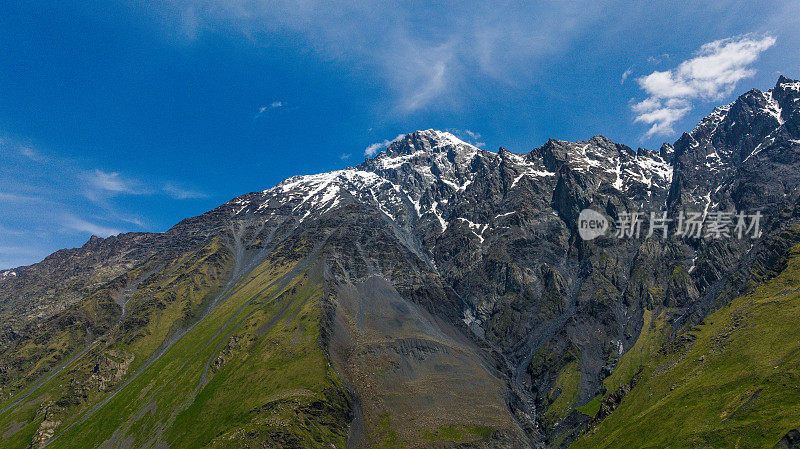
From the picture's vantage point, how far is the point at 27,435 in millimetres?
159625

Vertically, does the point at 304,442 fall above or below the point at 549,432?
above

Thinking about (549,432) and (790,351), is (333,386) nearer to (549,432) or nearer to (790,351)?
(549,432)

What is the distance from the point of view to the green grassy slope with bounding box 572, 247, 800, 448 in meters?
69.0

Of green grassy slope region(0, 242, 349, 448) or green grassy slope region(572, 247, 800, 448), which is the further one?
green grassy slope region(0, 242, 349, 448)

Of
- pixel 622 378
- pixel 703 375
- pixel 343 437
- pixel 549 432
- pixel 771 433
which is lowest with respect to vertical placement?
pixel 549 432

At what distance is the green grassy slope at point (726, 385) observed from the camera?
69000 millimetres

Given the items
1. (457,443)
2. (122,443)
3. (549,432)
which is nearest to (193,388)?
(122,443)

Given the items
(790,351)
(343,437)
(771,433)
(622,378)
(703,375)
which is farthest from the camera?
(622,378)

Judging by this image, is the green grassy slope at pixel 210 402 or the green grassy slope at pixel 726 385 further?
the green grassy slope at pixel 210 402

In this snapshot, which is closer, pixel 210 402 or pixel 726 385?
pixel 726 385

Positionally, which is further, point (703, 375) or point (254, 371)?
point (254, 371)

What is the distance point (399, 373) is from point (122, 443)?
396 feet

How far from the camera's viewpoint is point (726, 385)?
92.4m

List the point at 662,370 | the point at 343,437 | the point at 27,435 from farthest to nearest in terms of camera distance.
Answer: the point at 27,435, the point at 662,370, the point at 343,437
